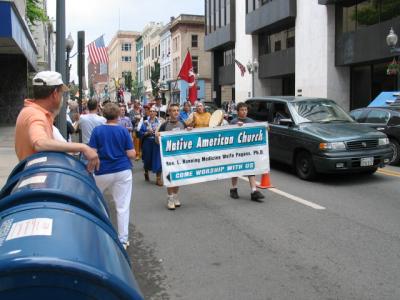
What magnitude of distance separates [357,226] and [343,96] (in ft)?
81.6

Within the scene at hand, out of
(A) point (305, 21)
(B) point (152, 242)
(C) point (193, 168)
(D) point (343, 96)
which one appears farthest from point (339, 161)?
(A) point (305, 21)

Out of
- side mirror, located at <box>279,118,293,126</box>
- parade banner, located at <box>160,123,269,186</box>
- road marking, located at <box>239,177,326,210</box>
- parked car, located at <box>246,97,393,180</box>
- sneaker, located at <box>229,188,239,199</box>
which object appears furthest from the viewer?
side mirror, located at <box>279,118,293,126</box>

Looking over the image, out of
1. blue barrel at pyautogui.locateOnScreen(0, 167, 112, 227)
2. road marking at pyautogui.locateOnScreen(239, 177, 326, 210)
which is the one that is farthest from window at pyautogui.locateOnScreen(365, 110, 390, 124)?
blue barrel at pyautogui.locateOnScreen(0, 167, 112, 227)

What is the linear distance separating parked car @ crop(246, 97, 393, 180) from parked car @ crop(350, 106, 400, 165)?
7.94 ft

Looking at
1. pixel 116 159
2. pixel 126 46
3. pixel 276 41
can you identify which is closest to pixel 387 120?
pixel 116 159

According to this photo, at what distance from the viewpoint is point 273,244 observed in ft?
20.1

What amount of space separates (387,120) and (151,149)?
6.84 metres

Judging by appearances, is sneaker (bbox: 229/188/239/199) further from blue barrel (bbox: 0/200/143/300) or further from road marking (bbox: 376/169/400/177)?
blue barrel (bbox: 0/200/143/300)

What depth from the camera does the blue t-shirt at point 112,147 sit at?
19.0ft

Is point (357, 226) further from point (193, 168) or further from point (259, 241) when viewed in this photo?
point (193, 168)

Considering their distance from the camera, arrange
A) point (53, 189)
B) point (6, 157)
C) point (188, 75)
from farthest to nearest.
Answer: point (188, 75)
point (6, 157)
point (53, 189)

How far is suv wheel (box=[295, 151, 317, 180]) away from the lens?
10.5 metres

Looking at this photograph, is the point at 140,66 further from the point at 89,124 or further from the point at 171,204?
the point at 171,204

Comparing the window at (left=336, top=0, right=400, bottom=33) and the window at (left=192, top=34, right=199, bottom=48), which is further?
the window at (left=192, top=34, right=199, bottom=48)
